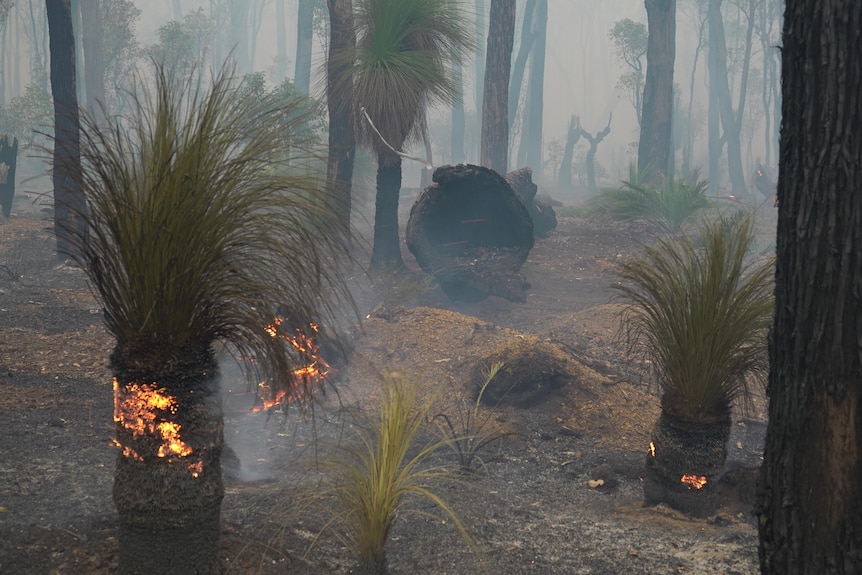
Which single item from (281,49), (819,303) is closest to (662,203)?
(819,303)

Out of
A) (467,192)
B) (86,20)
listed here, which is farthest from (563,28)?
(467,192)

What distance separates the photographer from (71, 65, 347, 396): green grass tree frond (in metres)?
2.64

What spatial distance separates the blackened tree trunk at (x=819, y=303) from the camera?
2.11m

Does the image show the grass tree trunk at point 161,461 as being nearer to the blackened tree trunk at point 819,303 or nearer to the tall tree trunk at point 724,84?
the blackened tree trunk at point 819,303

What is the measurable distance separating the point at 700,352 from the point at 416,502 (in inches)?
70.3

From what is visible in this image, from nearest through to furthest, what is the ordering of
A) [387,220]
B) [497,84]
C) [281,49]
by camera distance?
[387,220]
[497,84]
[281,49]

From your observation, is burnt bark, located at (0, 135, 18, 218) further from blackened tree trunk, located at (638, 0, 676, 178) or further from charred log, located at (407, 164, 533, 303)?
blackened tree trunk, located at (638, 0, 676, 178)

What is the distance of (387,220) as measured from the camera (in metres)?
11.6

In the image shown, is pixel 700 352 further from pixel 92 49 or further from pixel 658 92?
pixel 92 49

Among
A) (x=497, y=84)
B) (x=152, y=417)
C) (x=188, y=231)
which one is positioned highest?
(x=497, y=84)

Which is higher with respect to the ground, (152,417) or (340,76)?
(340,76)

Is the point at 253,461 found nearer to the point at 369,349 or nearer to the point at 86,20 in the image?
the point at 369,349

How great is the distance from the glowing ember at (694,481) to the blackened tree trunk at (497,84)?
12736 millimetres

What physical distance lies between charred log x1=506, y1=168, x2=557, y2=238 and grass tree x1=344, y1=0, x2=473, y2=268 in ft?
13.1
